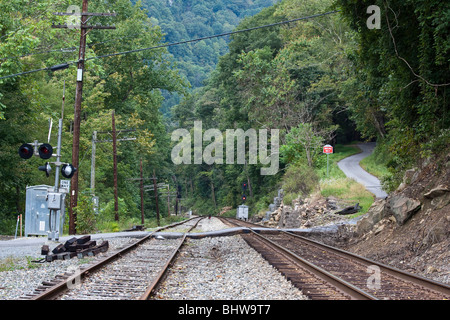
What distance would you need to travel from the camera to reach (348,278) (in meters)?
8.65

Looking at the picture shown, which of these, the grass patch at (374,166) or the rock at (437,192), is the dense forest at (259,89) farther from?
the rock at (437,192)

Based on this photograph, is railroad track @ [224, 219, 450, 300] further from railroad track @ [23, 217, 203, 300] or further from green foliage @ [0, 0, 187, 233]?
green foliage @ [0, 0, 187, 233]

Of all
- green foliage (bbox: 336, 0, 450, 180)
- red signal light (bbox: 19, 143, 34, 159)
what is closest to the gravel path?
red signal light (bbox: 19, 143, 34, 159)

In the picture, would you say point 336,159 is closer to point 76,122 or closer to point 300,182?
point 300,182

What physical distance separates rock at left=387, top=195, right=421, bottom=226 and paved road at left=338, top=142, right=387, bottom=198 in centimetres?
639

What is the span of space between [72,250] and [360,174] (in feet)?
93.2

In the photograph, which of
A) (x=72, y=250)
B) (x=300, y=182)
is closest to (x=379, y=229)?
(x=72, y=250)

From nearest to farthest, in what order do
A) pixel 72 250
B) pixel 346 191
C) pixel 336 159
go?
pixel 72 250 → pixel 346 191 → pixel 336 159

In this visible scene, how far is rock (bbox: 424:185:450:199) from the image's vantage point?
38.2 ft

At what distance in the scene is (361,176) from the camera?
114ft

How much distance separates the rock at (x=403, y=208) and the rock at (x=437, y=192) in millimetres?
495

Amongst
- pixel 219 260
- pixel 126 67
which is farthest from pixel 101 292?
pixel 126 67
